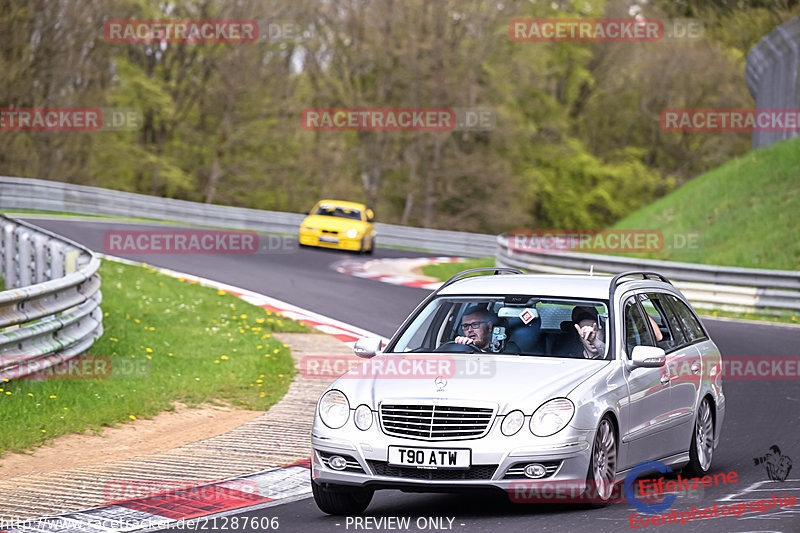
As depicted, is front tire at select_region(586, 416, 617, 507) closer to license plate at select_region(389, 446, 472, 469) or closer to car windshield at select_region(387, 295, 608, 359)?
car windshield at select_region(387, 295, 608, 359)

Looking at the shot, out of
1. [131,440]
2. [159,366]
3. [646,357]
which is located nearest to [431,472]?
[646,357]

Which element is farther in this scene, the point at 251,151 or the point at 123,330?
the point at 251,151

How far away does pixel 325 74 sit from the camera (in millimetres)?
57875

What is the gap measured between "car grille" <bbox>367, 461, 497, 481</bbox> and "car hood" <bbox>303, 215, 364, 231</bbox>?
25796 mm

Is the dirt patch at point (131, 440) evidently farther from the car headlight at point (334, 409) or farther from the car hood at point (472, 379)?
the car hood at point (472, 379)

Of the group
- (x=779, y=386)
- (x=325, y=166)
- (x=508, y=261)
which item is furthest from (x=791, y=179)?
(x=325, y=166)

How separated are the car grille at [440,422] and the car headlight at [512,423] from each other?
Result: 89 millimetres

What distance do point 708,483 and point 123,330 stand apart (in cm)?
865

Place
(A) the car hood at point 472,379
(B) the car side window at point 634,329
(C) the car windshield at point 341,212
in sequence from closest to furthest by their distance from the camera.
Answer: (A) the car hood at point 472,379
(B) the car side window at point 634,329
(C) the car windshield at point 341,212

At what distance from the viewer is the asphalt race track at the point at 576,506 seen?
6789 mm

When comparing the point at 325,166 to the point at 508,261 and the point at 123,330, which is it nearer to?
the point at 508,261

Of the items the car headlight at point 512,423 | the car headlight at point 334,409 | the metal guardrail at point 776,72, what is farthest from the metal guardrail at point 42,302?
the metal guardrail at point 776,72

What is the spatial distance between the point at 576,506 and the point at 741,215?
23314 mm

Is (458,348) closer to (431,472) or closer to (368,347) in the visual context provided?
(368,347)
